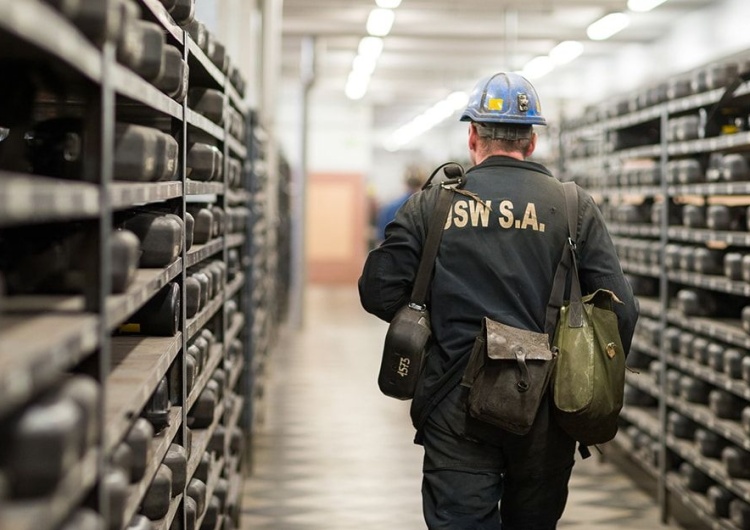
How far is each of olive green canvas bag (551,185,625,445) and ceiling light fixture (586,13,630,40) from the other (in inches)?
383

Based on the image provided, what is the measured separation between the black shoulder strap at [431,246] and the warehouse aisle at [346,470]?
8.36ft

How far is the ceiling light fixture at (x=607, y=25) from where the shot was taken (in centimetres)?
1267

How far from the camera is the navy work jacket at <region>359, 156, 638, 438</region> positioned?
351 centimetres

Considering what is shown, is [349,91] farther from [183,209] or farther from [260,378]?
[183,209]

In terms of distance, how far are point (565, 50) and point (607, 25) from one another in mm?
1930

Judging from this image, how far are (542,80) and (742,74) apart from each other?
1501 cm

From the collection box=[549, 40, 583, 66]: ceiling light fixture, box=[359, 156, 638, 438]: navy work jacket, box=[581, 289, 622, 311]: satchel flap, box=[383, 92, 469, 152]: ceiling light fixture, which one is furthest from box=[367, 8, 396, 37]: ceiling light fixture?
box=[581, 289, 622, 311]: satchel flap

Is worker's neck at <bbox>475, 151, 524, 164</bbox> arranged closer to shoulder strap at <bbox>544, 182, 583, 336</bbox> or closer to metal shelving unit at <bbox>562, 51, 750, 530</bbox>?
shoulder strap at <bbox>544, 182, 583, 336</bbox>

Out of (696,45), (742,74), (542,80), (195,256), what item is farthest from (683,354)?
(542,80)

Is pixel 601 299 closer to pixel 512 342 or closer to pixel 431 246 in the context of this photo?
pixel 512 342

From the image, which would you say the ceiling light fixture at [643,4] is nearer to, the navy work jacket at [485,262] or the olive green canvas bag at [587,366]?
the navy work jacket at [485,262]

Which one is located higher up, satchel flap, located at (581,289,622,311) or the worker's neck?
the worker's neck

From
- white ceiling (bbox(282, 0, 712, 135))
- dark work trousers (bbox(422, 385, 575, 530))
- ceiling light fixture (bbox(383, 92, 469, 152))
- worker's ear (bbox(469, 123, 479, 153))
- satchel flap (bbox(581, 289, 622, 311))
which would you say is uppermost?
white ceiling (bbox(282, 0, 712, 135))

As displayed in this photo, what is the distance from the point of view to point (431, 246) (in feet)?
11.6
